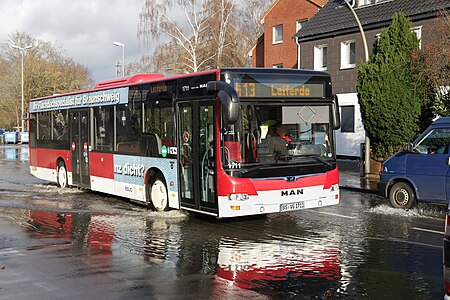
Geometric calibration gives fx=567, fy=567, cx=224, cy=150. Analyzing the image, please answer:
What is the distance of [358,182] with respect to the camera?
18438 mm

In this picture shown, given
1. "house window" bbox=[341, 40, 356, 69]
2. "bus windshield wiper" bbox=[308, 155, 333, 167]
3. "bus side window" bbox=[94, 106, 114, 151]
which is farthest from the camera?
"house window" bbox=[341, 40, 356, 69]

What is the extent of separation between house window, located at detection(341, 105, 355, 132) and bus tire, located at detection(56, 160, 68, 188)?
1627 cm

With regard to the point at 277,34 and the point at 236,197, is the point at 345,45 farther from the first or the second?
the point at 236,197

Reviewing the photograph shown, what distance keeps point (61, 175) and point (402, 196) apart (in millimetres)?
10050

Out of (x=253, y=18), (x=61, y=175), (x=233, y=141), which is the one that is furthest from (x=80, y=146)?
(x=253, y=18)

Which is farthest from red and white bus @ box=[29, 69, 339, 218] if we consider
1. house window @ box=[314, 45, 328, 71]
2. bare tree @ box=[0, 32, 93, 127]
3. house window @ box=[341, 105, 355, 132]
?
bare tree @ box=[0, 32, 93, 127]

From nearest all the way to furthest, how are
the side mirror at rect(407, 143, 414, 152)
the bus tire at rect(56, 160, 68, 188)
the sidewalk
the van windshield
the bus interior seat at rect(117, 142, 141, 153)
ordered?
the van windshield < the side mirror at rect(407, 143, 414, 152) < the bus interior seat at rect(117, 142, 141, 153) < the sidewalk < the bus tire at rect(56, 160, 68, 188)

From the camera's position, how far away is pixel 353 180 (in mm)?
19141

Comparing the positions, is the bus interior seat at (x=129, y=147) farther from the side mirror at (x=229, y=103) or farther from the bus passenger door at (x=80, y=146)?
the side mirror at (x=229, y=103)

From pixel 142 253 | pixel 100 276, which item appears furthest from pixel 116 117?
pixel 100 276

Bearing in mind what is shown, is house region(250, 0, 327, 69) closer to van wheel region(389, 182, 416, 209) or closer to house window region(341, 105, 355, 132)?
house window region(341, 105, 355, 132)

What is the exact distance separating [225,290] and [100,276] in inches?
67.0

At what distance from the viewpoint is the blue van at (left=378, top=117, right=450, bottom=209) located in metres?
11.5

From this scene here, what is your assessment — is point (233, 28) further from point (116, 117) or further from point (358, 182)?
point (116, 117)
